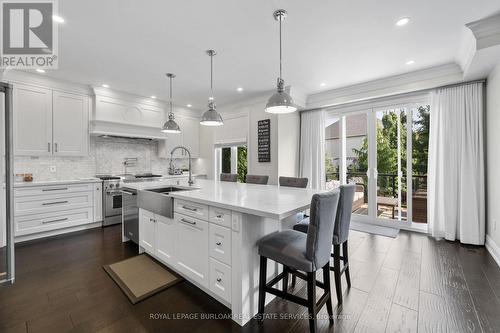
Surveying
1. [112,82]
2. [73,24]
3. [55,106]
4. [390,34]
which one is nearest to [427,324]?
[390,34]

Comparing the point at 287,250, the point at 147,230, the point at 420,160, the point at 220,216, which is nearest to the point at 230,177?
the point at 147,230

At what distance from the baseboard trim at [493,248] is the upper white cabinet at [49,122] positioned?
21.2 feet

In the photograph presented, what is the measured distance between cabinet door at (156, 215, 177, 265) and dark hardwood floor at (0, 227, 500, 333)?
1.12ft

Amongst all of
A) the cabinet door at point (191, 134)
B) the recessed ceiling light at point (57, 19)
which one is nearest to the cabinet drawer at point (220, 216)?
the recessed ceiling light at point (57, 19)

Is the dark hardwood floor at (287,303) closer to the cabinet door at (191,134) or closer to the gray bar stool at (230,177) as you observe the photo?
the gray bar stool at (230,177)

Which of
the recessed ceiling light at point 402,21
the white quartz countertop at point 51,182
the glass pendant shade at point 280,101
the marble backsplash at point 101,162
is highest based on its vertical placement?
the recessed ceiling light at point 402,21

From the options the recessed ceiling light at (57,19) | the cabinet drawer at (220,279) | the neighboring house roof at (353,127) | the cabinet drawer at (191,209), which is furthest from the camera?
the neighboring house roof at (353,127)

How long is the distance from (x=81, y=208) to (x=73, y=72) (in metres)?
2.29

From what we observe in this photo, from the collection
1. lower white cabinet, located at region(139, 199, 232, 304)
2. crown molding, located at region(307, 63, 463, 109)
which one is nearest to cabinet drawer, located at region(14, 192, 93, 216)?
lower white cabinet, located at region(139, 199, 232, 304)

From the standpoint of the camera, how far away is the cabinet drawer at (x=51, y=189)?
10.8 ft

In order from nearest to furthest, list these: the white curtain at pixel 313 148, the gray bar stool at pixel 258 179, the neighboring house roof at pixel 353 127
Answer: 1. the gray bar stool at pixel 258 179
2. the neighboring house roof at pixel 353 127
3. the white curtain at pixel 313 148

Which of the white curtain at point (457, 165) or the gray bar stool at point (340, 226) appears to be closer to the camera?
the gray bar stool at point (340, 226)

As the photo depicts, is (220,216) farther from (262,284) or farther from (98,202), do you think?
(98,202)

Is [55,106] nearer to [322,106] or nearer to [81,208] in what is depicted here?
[81,208]
